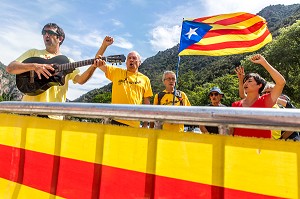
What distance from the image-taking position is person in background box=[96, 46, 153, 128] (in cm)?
402

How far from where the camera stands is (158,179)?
1506 mm

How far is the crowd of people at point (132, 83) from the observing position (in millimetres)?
2861

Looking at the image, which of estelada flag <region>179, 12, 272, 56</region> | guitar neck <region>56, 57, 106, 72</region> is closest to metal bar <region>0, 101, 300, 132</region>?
guitar neck <region>56, 57, 106, 72</region>

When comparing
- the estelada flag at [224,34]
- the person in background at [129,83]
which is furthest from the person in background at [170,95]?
the estelada flag at [224,34]

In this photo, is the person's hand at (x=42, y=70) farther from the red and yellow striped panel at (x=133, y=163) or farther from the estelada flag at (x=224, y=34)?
the estelada flag at (x=224, y=34)

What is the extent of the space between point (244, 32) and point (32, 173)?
4.16m

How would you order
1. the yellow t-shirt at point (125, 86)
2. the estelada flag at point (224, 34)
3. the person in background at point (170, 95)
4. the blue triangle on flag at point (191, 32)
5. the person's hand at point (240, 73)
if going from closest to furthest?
1. the yellow t-shirt at point (125, 86)
2. the person's hand at point (240, 73)
3. the person in background at point (170, 95)
4. the estelada flag at point (224, 34)
5. the blue triangle on flag at point (191, 32)

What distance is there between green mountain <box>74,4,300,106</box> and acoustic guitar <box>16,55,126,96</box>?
102ft

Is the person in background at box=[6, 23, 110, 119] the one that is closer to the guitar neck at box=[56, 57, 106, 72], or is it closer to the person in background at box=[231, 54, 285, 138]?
the guitar neck at box=[56, 57, 106, 72]

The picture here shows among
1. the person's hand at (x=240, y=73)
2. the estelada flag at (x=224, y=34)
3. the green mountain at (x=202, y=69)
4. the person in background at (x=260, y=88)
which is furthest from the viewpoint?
the green mountain at (x=202, y=69)

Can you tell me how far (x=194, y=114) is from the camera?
4.38 ft

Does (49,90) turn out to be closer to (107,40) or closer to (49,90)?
(49,90)

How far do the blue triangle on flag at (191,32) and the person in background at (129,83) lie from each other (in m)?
1.64

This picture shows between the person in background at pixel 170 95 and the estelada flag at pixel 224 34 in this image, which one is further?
the estelada flag at pixel 224 34
